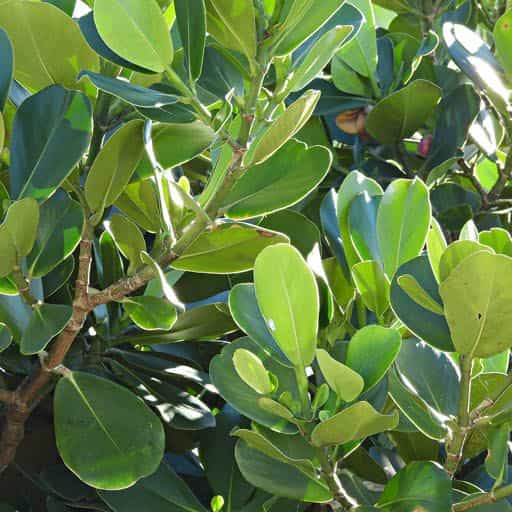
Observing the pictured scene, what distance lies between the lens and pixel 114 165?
727 mm

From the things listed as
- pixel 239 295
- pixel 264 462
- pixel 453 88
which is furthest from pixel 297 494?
pixel 453 88

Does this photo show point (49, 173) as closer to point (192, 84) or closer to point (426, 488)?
point (192, 84)

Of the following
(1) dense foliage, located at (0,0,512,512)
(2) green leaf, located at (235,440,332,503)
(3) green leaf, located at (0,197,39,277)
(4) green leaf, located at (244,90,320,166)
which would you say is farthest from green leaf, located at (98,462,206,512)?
(4) green leaf, located at (244,90,320,166)

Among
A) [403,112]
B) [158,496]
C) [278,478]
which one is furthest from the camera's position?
[403,112]

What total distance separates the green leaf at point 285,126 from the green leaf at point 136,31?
4.3 inches

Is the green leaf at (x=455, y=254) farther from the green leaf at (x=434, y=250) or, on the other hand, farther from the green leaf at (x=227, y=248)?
the green leaf at (x=227, y=248)

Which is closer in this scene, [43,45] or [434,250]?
[434,250]

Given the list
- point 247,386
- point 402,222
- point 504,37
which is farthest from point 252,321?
point 504,37

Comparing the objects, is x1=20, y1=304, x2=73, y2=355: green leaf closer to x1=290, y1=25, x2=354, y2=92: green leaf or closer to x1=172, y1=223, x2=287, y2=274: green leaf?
x1=172, y1=223, x2=287, y2=274: green leaf

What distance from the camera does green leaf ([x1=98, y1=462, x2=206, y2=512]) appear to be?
2.64 feet

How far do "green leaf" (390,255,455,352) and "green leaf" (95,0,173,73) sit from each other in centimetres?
24

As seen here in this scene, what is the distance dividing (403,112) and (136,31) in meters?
0.55

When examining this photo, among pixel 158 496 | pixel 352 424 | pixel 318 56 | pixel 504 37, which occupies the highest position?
pixel 318 56

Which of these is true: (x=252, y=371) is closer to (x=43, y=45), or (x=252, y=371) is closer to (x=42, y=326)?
(x=42, y=326)
